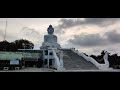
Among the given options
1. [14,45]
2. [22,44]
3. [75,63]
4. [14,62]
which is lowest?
[75,63]

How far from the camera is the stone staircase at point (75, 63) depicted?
2142cm

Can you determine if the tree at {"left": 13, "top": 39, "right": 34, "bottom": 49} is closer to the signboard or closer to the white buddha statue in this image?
the white buddha statue

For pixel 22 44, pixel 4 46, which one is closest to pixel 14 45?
pixel 4 46

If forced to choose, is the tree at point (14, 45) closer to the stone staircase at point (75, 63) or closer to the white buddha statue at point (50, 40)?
the white buddha statue at point (50, 40)

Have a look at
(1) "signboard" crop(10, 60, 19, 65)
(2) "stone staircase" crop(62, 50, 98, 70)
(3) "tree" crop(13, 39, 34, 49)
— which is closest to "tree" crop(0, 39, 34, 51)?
(3) "tree" crop(13, 39, 34, 49)

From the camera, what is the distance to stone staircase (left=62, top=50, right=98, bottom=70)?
2142 centimetres

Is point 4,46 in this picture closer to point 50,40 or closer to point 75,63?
point 50,40

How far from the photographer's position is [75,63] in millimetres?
22859

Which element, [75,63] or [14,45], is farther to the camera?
[14,45]

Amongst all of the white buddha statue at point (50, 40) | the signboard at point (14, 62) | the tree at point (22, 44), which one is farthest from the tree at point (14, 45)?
the signboard at point (14, 62)

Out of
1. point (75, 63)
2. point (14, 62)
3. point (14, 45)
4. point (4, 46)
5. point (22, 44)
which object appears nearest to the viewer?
point (75, 63)

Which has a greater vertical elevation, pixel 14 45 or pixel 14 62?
pixel 14 45
